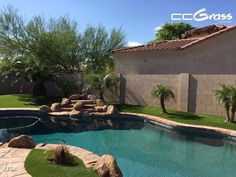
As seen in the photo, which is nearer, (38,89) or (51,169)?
(51,169)

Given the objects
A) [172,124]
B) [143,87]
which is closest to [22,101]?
[143,87]

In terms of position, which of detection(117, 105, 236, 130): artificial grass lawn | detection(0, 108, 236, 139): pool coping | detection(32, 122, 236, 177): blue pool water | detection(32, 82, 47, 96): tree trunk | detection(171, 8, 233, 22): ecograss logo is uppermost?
detection(171, 8, 233, 22): ecograss logo

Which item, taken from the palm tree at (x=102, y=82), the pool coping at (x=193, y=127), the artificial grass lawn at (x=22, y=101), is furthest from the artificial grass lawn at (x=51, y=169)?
the palm tree at (x=102, y=82)

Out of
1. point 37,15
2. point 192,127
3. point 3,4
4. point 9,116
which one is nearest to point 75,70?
point 37,15

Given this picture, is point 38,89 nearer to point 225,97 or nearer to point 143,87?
point 143,87

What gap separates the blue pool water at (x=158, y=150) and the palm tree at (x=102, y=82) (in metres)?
5.38

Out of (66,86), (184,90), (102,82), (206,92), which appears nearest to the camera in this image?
(206,92)

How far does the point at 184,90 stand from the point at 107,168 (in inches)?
408

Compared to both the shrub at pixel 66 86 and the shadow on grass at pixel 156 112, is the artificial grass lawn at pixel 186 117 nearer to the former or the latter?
the shadow on grass at pixel 156 112

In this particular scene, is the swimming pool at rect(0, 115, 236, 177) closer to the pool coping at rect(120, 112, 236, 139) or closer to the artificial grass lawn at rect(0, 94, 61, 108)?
the pool coping at rect(120, 112, 236, 139)

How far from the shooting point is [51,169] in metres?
6.56

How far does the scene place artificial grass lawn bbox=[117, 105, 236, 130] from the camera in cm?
1302

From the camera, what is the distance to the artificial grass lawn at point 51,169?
6.34m

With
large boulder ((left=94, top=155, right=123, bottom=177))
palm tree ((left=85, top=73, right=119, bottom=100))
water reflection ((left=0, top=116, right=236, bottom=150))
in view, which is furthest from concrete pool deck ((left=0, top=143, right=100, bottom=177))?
palm tree ((left=85, top=73, right=119, bottom=100))
